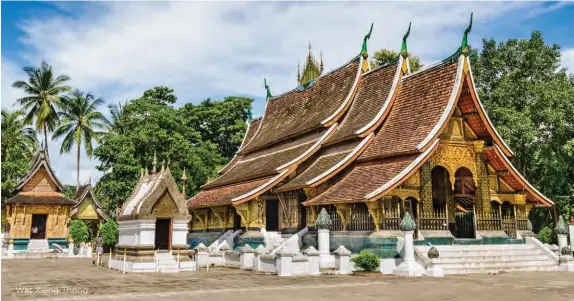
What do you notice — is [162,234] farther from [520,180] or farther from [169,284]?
[520,180]

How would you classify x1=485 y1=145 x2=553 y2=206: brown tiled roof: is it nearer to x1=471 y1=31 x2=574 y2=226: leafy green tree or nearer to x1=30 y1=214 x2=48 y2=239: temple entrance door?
x1=471 y1=31 x2=574 y2=226: leafy green tree

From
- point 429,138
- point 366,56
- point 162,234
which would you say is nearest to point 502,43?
point 366,56

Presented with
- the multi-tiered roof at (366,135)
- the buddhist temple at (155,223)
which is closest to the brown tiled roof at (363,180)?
the multi-tiered roof at (366,135)

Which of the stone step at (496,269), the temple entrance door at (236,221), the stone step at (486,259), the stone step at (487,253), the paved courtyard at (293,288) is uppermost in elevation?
the temple entrance door at (236,221)

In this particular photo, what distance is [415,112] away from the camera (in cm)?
1819

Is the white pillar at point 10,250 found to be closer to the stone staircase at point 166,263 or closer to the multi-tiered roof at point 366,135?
the multi-tiered roof at point 366,135

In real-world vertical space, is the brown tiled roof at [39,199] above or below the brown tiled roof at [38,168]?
below

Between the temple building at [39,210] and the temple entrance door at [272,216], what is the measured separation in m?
17.5

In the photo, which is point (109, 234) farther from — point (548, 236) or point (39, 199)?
point (548, 236)

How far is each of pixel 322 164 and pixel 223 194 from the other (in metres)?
5.32

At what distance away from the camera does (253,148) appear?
87.9 feet

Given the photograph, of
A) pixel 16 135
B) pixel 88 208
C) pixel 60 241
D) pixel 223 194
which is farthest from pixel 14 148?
pixel 223 194

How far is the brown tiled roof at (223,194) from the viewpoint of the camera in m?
20.8

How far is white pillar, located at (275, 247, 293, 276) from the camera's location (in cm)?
1405
